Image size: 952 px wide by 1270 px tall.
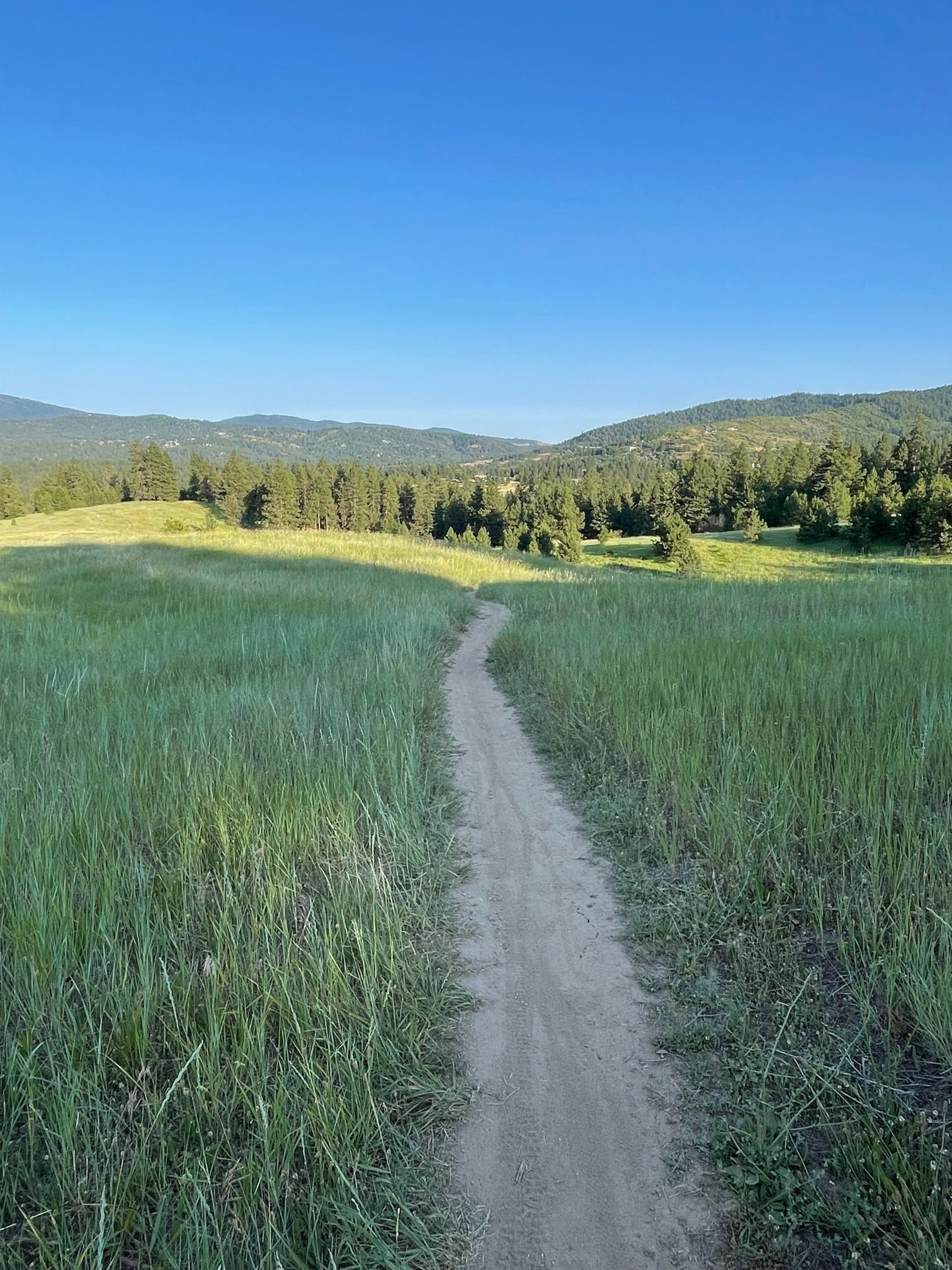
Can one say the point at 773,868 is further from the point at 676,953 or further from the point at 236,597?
the point at 236,597

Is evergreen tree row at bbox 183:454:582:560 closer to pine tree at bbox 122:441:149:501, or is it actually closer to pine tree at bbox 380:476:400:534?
pine tree at bbox 380:476:400:534

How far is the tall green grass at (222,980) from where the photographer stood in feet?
5.78

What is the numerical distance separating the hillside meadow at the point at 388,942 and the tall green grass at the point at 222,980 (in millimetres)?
16

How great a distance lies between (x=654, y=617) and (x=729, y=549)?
3811cm

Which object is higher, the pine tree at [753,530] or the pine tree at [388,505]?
the pine tree at [388,505]

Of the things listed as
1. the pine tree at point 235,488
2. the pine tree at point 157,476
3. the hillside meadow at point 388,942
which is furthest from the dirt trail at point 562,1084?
the pine tree at point 157,476

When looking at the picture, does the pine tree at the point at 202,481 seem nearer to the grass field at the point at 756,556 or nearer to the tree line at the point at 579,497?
the tree line at the point at 579,497

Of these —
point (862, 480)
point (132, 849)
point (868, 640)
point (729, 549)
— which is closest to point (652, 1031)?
point (132, 849)

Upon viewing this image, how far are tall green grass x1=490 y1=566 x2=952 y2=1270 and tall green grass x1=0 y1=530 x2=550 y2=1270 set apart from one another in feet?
3.69

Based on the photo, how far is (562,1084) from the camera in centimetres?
237

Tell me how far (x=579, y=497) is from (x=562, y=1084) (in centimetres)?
10003

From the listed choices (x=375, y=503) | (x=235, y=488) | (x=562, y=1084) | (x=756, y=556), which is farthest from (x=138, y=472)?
(x=562, y=1084)

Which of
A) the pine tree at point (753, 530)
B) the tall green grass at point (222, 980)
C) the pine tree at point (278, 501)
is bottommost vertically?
the tall green grass at point (222, 980)

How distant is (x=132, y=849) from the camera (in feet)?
11.2
